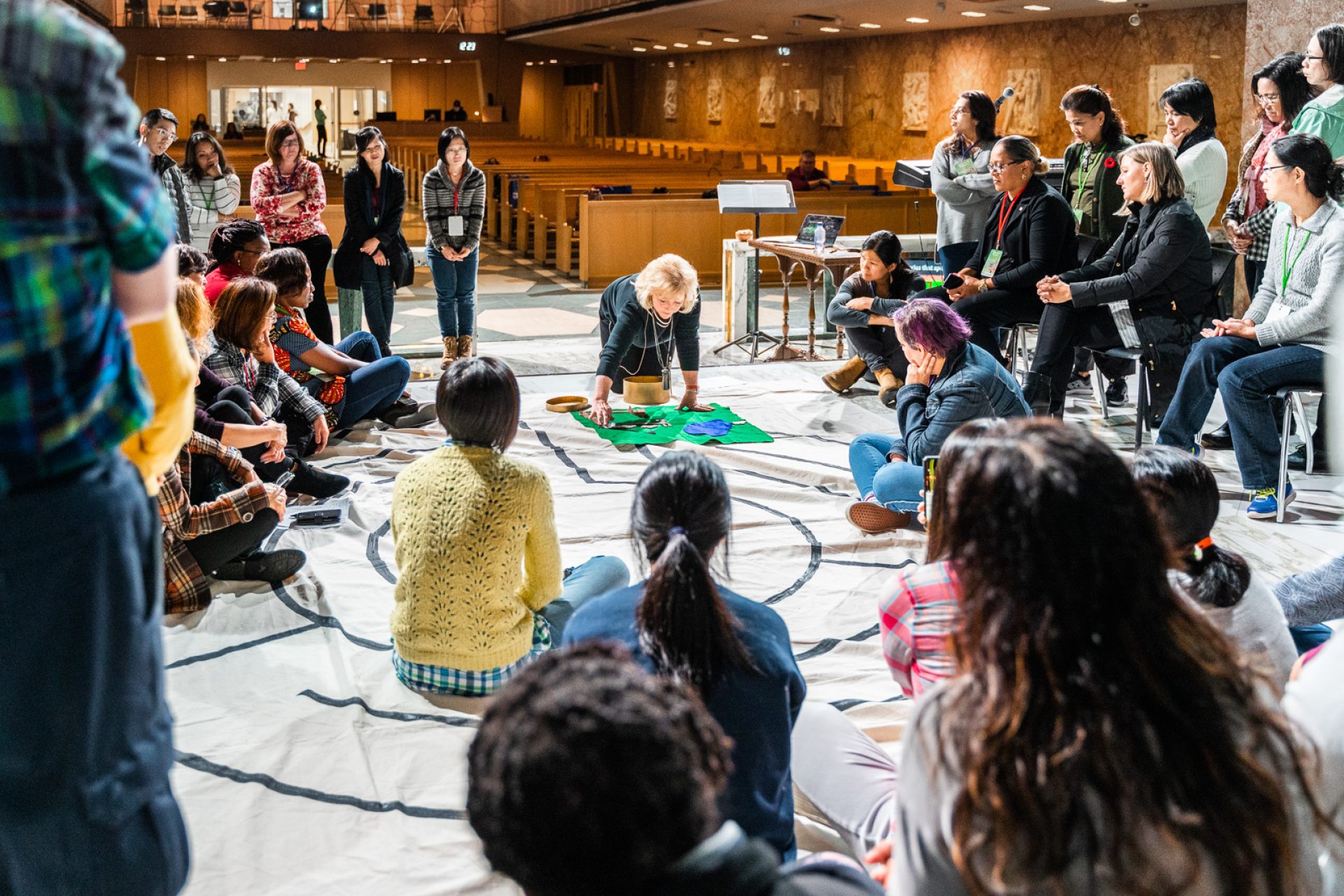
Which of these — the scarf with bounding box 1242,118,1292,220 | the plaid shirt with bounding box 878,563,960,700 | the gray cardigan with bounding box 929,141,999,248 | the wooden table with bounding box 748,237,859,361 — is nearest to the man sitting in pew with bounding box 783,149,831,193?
the wooden table with bounding box 748,237,859,361

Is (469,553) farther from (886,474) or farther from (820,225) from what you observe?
(820,225)

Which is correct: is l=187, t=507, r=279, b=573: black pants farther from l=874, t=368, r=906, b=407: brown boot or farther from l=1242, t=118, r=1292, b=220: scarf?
l=1242, t=118, r=1292, b=220: scarf

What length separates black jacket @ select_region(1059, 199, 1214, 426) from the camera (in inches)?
194

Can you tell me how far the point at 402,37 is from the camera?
2056 cm

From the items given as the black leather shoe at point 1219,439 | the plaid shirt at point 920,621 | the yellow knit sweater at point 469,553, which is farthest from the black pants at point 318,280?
the plaid shirt at point 920,621

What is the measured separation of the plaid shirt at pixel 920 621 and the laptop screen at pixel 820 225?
5.04 meters

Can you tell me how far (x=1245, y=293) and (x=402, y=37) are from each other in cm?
1690

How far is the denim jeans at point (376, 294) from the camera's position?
21.5 feet

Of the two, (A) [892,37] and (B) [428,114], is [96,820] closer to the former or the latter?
(A) [892,37]

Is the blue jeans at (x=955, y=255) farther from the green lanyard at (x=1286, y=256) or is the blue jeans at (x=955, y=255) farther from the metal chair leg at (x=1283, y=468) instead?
the metal chair leg at (x=1283, y=468)

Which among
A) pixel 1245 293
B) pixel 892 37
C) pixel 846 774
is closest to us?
pixel 846 774

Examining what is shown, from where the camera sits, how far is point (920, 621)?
210 cm

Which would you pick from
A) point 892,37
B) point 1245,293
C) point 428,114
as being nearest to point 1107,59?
point 892,37

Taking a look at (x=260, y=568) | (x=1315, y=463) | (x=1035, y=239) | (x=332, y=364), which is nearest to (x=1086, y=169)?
(x=1035, y=239)
